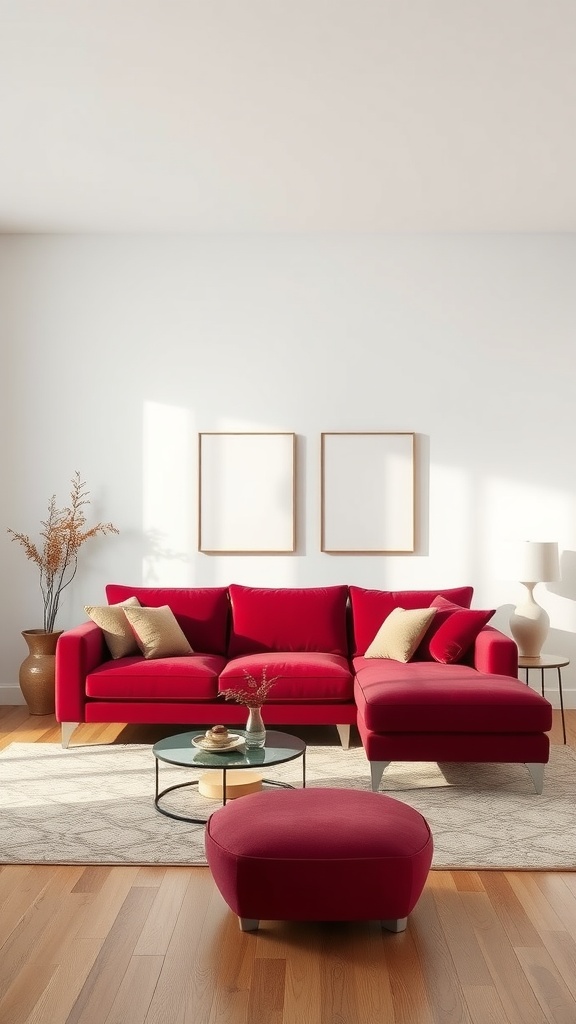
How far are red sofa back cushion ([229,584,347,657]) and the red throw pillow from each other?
28.2 inches

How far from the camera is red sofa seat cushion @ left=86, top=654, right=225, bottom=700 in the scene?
5.39m

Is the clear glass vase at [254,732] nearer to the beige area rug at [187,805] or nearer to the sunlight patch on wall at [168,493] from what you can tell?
the beige area rug at [187,805]

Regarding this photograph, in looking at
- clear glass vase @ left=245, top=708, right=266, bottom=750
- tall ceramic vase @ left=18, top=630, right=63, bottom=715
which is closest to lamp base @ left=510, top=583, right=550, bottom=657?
clear glass vase @ left=245, top=708, right=266, bottom=750

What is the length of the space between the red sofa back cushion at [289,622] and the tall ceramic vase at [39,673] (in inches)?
48.6

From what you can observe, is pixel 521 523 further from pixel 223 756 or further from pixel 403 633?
pixel 223 756

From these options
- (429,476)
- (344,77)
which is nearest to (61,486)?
(429,476)

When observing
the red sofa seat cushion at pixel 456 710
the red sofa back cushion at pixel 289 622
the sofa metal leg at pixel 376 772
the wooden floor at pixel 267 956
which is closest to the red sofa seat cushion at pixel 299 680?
the red sofa back cushion at pixel 289 622

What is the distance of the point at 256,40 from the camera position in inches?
149

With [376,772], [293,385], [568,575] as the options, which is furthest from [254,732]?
[568,575]

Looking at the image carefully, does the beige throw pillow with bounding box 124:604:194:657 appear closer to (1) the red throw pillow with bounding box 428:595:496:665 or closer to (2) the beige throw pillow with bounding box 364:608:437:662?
(2) the beige throw pillow with bounding box 364:608:437:662

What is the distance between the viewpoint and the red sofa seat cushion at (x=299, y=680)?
539 centimetres

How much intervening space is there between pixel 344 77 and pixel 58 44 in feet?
3.89

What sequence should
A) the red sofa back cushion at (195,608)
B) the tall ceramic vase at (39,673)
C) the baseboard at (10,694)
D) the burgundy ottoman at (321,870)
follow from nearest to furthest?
the burgundy ottoman at (321,870) → the red sofa back cushion at (195,608) → the tall ceramic vase at (39,673) → the baseboard at (10,694)

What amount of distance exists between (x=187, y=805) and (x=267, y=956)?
1540mm
